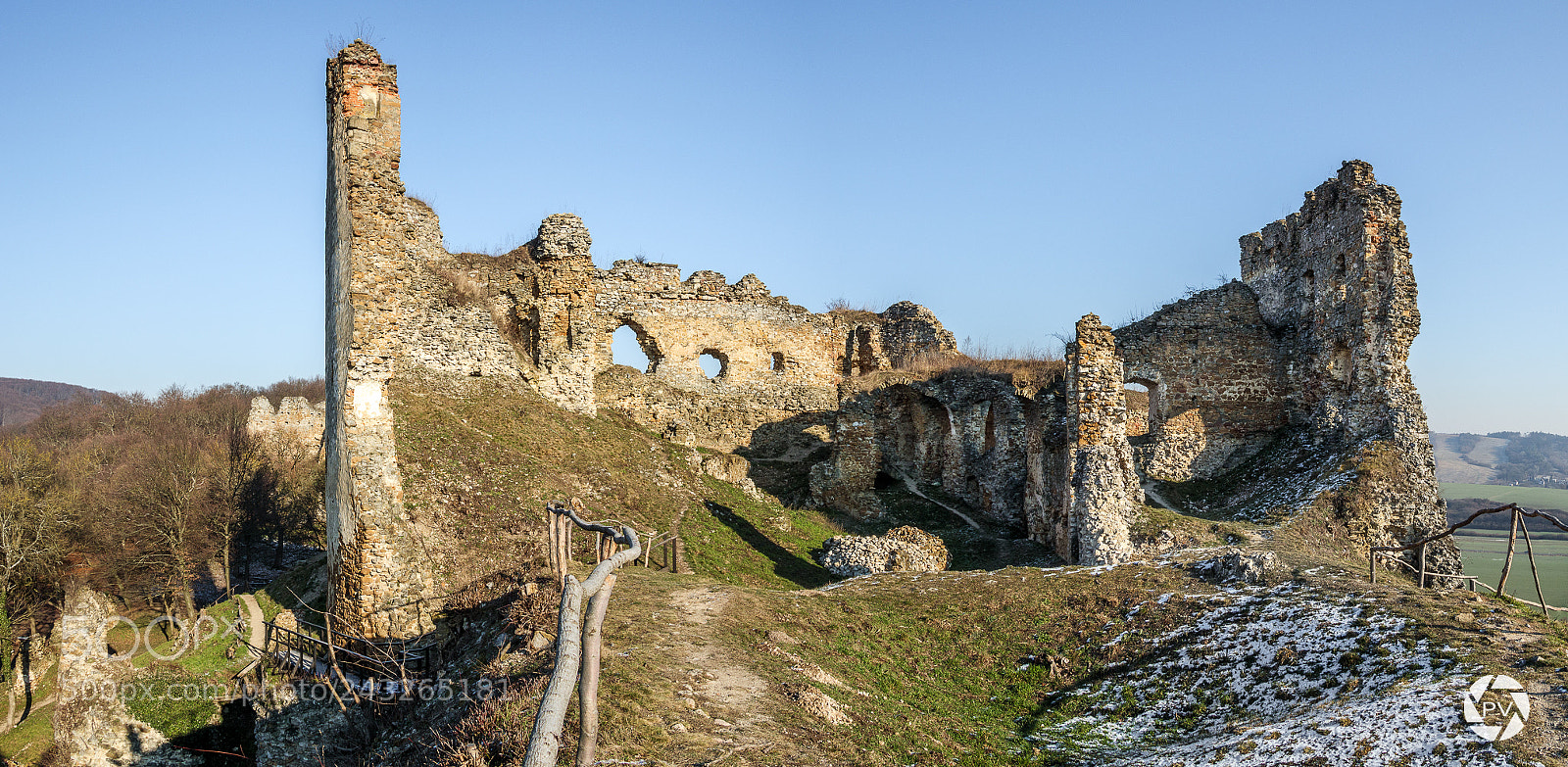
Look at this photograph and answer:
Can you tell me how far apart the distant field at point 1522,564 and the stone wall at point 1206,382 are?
1101 cm

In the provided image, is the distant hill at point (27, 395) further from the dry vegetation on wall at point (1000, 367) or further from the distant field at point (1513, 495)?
the distant field at point (1513, 495)

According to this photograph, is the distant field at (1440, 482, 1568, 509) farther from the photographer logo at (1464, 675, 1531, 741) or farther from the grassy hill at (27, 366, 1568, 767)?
the photographer logo at (1464, 675, 1531, 741)

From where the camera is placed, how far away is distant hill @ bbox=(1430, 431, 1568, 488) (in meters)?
86.6

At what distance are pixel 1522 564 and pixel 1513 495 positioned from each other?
84.7ft

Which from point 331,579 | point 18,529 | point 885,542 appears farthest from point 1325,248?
point 18,529

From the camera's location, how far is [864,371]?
3125 cm

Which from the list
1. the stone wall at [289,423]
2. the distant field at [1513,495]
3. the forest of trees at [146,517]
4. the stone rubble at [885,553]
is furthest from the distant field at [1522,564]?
the stone wall at [289,423]

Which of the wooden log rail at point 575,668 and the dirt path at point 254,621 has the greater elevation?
the wooden log rail at point 575,668

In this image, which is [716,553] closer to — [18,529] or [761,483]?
[761,483]

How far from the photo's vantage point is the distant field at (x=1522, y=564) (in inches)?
1318

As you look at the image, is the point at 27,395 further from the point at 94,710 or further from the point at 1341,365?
the point at 1341,365

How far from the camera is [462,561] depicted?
15.1 metres

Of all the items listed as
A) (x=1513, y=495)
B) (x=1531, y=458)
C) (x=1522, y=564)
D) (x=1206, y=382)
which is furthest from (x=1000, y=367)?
(x=1531, y=458)

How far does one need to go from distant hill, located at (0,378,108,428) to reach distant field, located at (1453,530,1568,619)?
11820 cm
